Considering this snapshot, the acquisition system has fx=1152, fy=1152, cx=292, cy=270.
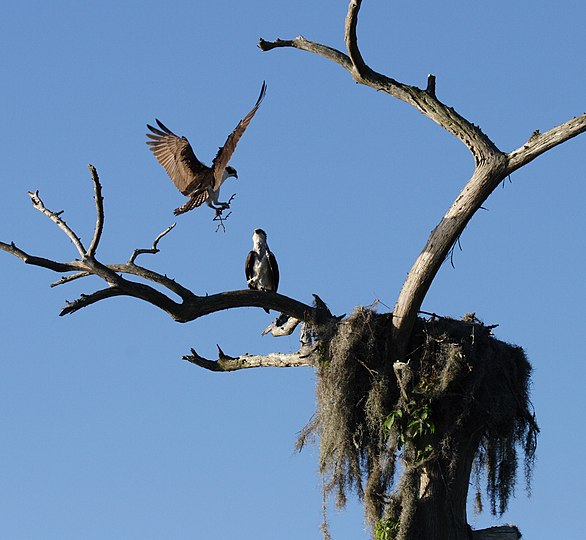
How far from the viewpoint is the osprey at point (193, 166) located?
978 cm

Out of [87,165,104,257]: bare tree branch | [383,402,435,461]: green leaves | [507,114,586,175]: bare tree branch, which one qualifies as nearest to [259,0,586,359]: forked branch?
[507,114,586,175]: bare tree branch

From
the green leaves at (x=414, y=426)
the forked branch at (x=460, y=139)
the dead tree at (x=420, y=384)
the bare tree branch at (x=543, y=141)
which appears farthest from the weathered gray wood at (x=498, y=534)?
the bare tree branch at (x=543, y=141)

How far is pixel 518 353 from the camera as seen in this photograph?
32.2 feet

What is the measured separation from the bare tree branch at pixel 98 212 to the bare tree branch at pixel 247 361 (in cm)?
232

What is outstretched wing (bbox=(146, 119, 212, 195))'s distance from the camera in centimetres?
1051

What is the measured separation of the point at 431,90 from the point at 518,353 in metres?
2.35

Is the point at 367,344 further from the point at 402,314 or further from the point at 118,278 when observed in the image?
the point at 118,278

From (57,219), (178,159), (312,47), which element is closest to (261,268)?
(178,159)

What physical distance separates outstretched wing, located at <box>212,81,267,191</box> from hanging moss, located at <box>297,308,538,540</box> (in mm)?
1718

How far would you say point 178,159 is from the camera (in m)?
11.0

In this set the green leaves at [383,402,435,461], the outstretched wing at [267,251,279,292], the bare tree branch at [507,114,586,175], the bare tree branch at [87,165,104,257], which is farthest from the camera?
the outstretched wing at [267,251,279,292]

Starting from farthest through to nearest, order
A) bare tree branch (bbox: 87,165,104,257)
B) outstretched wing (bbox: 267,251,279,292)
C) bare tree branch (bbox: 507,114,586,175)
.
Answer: outstretched wing (bbox: 267,251,279,292), bare tree branch (bbox: 507,114,586,175), bare tree branch (bbox: 87,165,104,257)

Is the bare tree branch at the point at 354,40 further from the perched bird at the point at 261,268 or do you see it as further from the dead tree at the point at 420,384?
the perched bird at the point at 261,268

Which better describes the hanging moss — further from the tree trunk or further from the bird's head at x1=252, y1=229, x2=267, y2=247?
the bird's head at x1=252, y1=229, x2=267, y2=247
